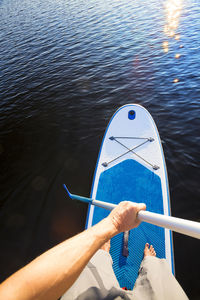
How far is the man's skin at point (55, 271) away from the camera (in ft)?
3.99

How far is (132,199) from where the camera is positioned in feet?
16.6

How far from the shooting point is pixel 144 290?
8.25 feet

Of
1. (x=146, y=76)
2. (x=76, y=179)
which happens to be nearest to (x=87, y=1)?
(x=146, y=76)

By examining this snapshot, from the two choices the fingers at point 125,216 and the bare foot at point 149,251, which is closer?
the fingers at point 125,216

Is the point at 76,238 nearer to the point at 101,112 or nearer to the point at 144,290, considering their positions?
the point at 144,290

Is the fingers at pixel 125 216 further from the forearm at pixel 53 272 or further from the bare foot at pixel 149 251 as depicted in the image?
the bare foot at pixel 149 251

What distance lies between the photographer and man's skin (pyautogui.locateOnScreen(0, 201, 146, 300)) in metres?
1.22

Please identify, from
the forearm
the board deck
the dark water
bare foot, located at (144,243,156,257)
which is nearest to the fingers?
the forearm

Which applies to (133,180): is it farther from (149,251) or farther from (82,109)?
(82,109)

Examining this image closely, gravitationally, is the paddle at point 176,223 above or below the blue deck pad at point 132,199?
above

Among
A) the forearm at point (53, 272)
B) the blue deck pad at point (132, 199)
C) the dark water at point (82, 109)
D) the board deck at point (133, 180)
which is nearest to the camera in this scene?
the forearm at point (53, 272)

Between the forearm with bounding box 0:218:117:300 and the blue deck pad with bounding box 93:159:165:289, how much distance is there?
9.72 feet

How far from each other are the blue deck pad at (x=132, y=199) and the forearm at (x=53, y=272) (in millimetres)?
2963

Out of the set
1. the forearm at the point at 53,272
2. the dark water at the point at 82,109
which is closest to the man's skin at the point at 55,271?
the forearm at the point at 53,272
